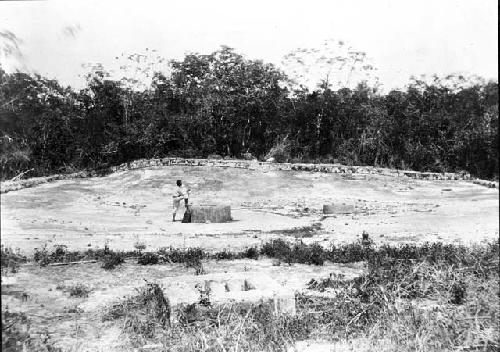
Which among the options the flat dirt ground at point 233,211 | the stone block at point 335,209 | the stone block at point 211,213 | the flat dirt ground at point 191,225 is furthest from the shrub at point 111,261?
the stone block at point 335,209

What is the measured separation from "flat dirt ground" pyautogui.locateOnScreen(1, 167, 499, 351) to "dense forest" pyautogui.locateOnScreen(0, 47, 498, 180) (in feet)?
2.23

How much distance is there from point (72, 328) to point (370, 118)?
663 inches

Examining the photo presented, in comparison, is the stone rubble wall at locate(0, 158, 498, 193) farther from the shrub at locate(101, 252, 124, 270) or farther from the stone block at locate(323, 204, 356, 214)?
the stone block at locate(323, 204, 356, 214)

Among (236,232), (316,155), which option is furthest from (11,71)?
(316,155)

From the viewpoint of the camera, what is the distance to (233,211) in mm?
13836

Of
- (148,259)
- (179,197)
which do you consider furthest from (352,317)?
(179,197)

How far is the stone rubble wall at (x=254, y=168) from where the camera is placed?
8.94 m

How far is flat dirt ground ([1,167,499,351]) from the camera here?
6.63 m

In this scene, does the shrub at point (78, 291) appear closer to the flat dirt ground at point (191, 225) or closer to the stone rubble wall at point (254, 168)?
the flat dirt ground at point (191, 225)

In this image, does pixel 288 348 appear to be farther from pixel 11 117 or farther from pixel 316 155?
pixel 316 155

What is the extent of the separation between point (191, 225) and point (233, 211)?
1.97m

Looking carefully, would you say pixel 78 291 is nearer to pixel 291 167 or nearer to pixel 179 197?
pixel 179 197

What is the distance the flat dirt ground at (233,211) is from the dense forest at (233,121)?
2.18 ft

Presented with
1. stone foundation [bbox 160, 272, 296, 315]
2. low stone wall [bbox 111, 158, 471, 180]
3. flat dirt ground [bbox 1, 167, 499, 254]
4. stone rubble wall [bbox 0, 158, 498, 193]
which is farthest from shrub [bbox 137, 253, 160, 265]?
low stone wall [bbox 111, 158, 471, 180]
